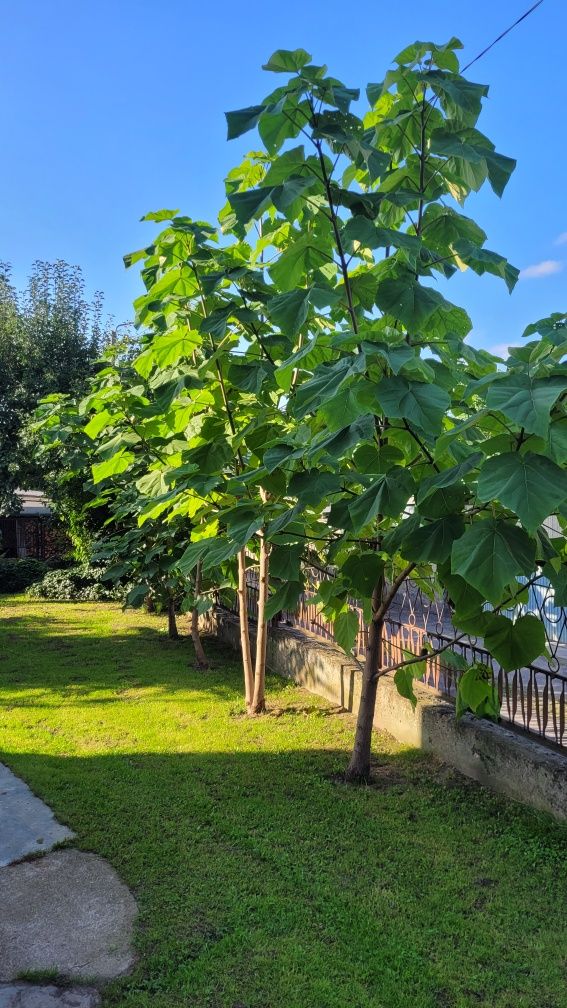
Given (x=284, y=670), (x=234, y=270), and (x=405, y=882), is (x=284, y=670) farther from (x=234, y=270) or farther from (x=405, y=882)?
(x=234, y=270)

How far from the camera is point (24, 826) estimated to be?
3701mm

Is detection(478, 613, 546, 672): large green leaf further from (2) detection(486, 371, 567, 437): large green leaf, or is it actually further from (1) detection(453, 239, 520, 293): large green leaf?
(1) detection(453, 239, 520, 293): large green leaf

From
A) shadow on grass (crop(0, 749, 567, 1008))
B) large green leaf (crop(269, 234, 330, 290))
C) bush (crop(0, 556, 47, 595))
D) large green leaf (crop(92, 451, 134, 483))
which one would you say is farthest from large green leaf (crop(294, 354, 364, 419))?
bush (crop(0, 556, 47, 595))

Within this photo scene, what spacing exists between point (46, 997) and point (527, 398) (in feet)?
7.95

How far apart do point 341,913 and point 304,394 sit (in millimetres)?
2135

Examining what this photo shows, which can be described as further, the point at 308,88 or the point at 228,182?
the point at 228,182

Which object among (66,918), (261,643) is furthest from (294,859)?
(261,643)

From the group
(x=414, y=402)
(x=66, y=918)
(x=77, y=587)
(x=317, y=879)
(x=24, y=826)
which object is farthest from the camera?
(x=77, y=587)

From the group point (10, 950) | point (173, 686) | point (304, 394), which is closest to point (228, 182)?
point (304, 394)

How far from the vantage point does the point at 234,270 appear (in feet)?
11.4

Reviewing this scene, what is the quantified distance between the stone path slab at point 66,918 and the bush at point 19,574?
12.5m

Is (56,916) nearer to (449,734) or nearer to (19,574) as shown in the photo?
(449,734)

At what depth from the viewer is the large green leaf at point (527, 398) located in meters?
1.46

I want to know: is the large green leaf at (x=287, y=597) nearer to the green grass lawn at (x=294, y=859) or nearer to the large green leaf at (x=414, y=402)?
the green grass lawn at (x=294, y=859)
